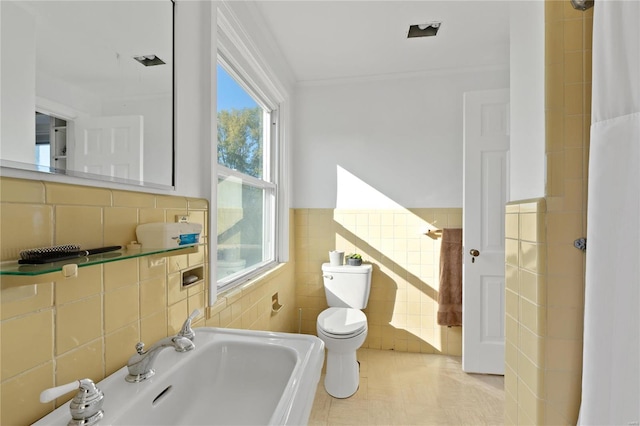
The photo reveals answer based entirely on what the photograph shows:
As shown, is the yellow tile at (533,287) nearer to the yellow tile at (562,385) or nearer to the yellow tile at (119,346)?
the yellow tile at (562,385)

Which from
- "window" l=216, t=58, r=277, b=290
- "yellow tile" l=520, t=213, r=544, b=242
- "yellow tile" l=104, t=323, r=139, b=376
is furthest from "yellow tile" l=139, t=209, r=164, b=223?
"yellow tile" l=520, t=213, r=544, b=242

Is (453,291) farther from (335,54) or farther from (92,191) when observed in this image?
(92,191)

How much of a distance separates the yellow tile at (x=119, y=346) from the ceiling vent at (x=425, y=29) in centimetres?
224

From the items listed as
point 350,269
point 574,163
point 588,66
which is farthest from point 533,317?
point 350,269

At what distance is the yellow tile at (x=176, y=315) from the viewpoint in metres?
1.01

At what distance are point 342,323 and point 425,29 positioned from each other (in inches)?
81.4

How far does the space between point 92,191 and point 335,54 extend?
203 cm

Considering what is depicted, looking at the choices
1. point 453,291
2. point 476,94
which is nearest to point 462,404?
point 453,291

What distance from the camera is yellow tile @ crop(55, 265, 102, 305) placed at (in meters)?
0.65

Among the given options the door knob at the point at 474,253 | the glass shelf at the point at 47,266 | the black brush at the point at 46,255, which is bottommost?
the door knob at the point at 474,253

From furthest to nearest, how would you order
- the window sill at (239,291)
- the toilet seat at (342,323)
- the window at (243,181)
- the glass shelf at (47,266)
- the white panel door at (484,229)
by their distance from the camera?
the white panel door at (484,229) < the toilet seat at (342,323) < the window at (243,181) < the window sill at (239,291) < the glass shelf at (47,266)

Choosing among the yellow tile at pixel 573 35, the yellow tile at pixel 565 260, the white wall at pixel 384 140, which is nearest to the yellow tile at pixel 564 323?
the yellow tile at pixel 565 260

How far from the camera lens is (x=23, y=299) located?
0.58 metres

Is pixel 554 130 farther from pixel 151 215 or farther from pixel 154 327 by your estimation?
pixel 154 327
